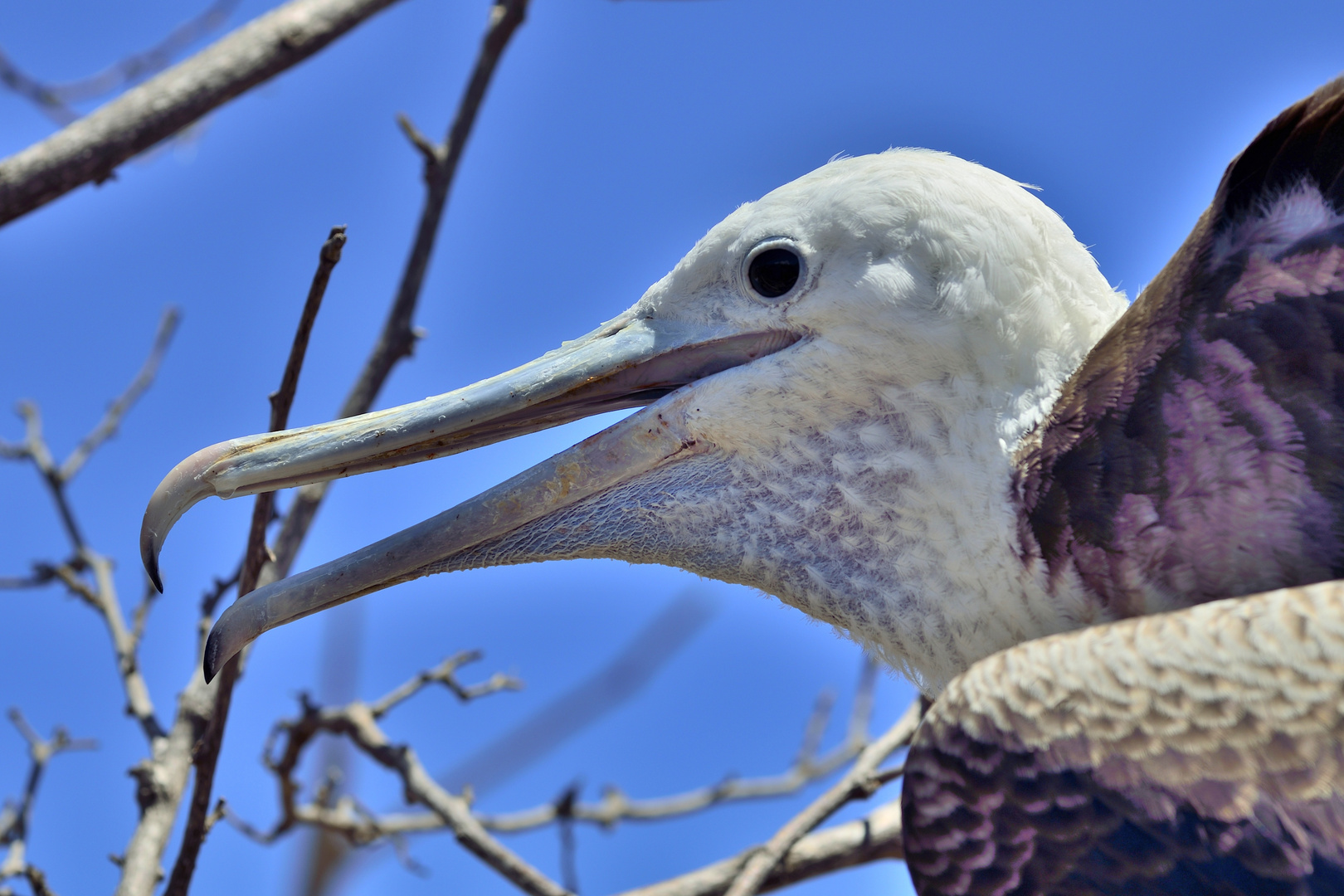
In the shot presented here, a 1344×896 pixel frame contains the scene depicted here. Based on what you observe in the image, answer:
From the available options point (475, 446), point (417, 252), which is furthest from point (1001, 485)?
point (417, 252)

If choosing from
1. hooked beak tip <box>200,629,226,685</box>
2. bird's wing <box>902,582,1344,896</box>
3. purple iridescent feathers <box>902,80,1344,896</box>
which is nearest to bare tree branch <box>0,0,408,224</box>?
hooked beak tip <box>200,629,226,685</box>

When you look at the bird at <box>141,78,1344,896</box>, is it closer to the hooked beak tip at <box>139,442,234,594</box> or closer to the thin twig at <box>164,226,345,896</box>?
the hooked beak tip at <box>139,442,234,594</box>

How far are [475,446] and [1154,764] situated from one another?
135 centimetres

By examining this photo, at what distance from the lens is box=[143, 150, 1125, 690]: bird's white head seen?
2262 millimetres

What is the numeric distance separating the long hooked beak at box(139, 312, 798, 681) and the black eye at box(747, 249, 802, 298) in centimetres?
9

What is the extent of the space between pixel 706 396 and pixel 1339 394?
3.64 ft

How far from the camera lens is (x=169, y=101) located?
9.86 ft

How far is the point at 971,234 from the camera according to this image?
2.27m

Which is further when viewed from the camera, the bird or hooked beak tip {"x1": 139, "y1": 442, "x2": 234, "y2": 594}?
hooked beak tip {"x1": 139, "y1": 442, "x2": 234, "y2": 594}

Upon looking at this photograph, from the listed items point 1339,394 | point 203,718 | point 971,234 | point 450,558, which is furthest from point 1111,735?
point 203,718

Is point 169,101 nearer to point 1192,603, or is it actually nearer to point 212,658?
point 212,658

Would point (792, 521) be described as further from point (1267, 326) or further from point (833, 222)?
point (1267, 326)

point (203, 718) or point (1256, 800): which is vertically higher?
point (203, 718)

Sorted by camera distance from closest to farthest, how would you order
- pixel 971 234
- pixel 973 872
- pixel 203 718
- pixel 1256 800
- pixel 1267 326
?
pixel 1256 800 → pixel 973 872 → pixel 1267 326 → pixel 971 234 → pixel 203 718
